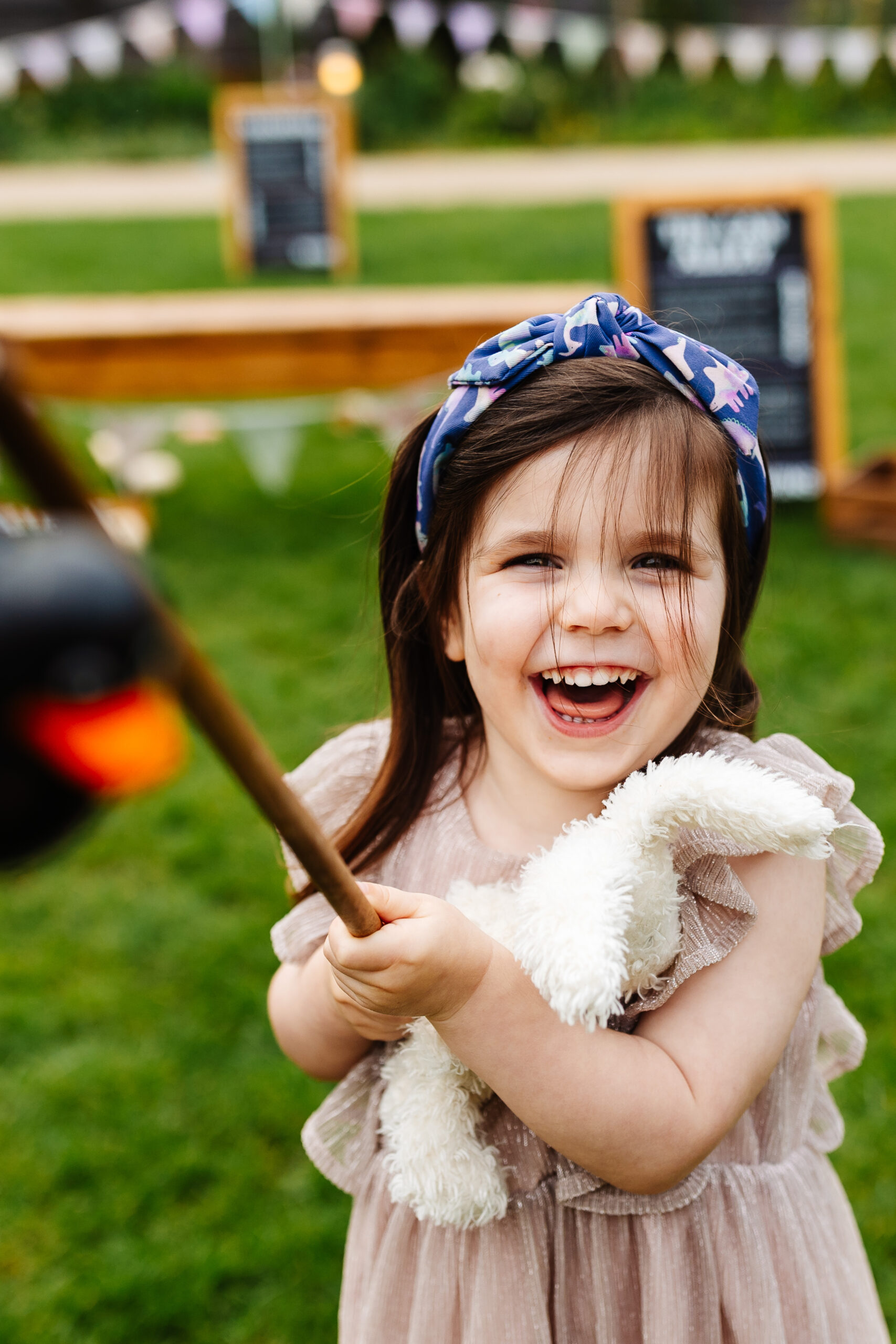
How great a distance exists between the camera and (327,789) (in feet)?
4.61

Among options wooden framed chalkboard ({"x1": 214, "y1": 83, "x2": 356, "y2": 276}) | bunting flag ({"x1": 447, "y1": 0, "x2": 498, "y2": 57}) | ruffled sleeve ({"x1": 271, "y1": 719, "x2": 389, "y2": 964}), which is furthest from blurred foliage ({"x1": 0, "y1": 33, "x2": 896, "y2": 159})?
ruffled sleeve ({"x1": 271, "y1": 719, "x2": 389, "y2": 964})

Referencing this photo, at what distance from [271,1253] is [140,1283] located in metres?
0.23

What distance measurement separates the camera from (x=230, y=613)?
14.9ft

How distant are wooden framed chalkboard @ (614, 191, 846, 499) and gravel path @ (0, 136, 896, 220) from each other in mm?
6179

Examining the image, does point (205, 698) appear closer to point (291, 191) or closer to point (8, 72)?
point (291, 191)

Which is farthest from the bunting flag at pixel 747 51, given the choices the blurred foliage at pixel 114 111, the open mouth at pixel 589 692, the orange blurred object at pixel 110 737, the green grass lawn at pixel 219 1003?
the orange blurred object at pixel 110 737

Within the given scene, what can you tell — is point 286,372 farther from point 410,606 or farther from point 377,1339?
point 377,1339

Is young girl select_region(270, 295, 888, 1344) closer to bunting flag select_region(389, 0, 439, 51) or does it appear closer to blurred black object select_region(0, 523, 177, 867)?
blurred black object select_region(0, 523, 177, 867)

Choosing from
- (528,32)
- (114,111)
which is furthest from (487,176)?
(114,111)

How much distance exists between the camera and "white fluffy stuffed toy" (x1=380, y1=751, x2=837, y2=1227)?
0.92 metres

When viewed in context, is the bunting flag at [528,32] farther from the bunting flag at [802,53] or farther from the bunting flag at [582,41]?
the bunting flag at [802,53]

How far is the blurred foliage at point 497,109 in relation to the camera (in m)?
15.6

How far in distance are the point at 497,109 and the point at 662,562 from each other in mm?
17153

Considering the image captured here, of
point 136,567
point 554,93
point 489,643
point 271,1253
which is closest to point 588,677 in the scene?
point 489,643
